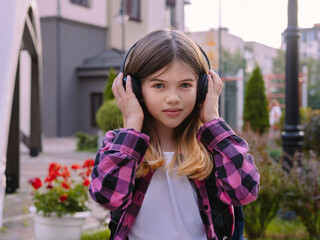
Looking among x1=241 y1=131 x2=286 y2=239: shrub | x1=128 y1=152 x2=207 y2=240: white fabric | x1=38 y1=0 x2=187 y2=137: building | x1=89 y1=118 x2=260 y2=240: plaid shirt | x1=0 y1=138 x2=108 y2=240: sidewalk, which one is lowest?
x1=0 y1=138 x2=108 y2=240: sidewalk

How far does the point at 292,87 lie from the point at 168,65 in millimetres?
4379

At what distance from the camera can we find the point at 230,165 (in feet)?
5.17

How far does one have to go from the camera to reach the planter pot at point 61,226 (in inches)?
169

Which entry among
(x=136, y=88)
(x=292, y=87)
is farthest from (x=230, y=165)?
(x=292, y=87)

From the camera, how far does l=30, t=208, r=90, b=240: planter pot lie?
4.30 metres

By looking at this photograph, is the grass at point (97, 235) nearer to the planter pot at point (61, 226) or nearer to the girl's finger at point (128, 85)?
the planter pot at point (61, 226)

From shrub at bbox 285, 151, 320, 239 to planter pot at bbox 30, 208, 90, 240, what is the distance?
6.59 ft

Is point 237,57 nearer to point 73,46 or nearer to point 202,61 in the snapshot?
point 73,46

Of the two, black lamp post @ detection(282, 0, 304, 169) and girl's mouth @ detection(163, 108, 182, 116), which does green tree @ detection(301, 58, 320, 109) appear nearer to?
black lamp post @ detection(282, 0, 304, 169)

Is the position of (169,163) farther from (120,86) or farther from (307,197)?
(307,197)

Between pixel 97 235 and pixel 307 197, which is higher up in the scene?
pixel 307 197

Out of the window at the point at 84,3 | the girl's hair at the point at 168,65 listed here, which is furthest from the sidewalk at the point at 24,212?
the window at the point at 84,3

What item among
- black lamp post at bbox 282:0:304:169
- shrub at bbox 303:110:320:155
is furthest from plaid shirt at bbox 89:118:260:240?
shrub at bbox 303:110:320:155

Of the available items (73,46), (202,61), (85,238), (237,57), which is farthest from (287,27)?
(237,57)
